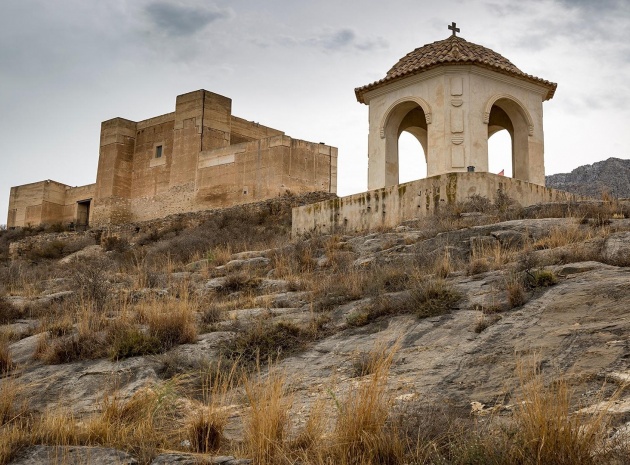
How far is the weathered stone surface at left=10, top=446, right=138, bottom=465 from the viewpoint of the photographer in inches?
165

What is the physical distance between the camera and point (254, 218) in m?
25.2

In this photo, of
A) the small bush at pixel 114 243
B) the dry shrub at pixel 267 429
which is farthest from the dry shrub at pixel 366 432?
the small bush at pixel 114 243

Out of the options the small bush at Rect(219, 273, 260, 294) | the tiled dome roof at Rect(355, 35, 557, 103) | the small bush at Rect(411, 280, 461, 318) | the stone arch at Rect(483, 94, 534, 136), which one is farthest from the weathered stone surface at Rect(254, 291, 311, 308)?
the stone arch at Rect(483, 94, 534, 136)

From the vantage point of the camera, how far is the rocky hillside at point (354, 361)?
3.94 meters

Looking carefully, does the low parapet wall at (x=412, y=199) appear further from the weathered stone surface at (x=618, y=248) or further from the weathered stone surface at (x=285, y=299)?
the weathered stone surface at (x=618, y=248)

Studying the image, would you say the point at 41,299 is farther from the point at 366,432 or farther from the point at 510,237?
the point at 366,432

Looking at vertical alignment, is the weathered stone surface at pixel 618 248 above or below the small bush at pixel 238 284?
above

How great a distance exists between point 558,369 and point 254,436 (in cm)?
198

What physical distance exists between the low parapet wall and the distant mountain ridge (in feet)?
25.4

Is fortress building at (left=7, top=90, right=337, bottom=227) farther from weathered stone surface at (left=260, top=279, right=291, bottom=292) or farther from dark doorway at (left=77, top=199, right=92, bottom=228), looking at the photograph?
weathered stone surface at (left=260, top=279, right=291, bottom=292)

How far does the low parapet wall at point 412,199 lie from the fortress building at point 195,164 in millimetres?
11306

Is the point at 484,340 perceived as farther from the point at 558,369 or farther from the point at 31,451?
the point at 31,451

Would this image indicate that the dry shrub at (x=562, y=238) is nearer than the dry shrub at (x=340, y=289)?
No

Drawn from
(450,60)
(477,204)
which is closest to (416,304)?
(477,204)
